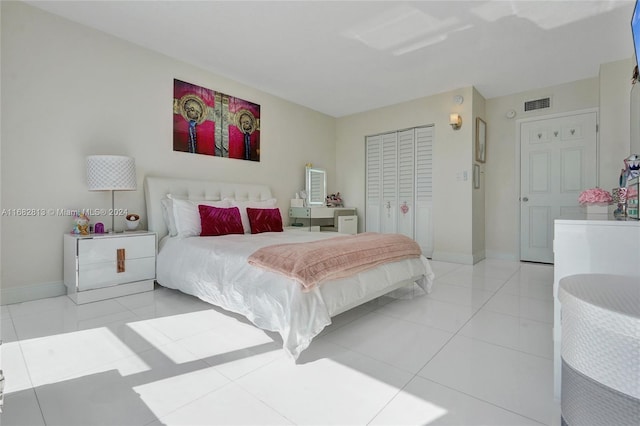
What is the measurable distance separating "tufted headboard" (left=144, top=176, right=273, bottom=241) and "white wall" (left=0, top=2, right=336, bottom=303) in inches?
7.4

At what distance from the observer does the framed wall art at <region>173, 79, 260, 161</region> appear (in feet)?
12.5

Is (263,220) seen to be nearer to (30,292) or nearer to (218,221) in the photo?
(218,221)

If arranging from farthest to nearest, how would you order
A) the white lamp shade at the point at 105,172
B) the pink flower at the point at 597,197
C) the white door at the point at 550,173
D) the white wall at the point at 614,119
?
the white door at the point at 550,173 → the white wall at the point at 614,119 → the white lamp shade at the point at 105,172 → the pink flower at the point at 597,197

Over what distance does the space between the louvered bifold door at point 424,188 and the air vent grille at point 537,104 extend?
4.82 feet

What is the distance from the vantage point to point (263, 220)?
3820mm

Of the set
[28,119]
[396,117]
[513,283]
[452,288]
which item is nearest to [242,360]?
[452,288]

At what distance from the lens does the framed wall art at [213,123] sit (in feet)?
12.5

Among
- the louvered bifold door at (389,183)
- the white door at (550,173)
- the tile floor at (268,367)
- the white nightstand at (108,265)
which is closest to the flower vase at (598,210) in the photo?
the tile floor at (268,367)

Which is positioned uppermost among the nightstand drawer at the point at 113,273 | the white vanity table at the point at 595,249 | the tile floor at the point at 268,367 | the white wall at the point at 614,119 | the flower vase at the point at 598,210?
the white wall at the point at 614,119

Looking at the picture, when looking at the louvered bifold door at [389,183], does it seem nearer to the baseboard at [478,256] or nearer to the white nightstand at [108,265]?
the baseboard at [478,256]

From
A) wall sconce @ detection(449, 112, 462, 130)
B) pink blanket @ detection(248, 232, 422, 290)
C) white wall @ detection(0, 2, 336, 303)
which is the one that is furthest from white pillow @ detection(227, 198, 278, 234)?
wall sconce @ detection(449, 112, 462, 130)

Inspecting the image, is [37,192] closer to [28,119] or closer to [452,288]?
[28,119]

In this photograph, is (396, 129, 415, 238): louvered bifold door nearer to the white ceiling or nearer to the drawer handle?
the white ceiling

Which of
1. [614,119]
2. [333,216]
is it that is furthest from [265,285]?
[614,119]
